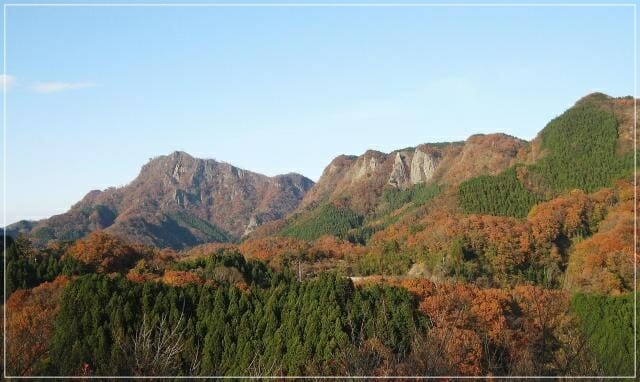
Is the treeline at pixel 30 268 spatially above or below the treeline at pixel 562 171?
below

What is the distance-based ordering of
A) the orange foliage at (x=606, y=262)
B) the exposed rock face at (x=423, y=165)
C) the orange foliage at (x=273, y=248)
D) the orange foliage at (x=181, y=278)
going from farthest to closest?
the exposed rock face at (x=423, y=165) < the orange foliage at (x=273, y=248) < the orange foliage at (x=606, y=262) < the orange foliage at (x=181, y=278)

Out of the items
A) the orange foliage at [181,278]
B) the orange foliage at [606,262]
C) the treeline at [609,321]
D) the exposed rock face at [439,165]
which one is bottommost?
the treeline at [609,321]

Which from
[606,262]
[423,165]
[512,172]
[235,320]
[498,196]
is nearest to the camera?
[235,320]

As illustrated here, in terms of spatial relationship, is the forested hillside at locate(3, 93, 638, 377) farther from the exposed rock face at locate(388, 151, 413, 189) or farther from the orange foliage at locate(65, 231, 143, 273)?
the exposed rock face at locate(388, 151, 413, 189)

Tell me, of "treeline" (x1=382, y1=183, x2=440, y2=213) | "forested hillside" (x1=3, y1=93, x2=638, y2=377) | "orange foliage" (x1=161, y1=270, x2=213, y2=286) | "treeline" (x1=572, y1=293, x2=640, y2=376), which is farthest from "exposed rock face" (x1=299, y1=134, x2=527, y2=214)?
"orange foliage" (x1=161, y1=270, x2=213, y2=286)

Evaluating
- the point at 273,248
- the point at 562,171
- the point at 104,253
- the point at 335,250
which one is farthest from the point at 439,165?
the point at 104,253

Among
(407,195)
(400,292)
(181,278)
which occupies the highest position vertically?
(407,195)

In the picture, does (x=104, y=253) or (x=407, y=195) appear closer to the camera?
(x=104, y=253)

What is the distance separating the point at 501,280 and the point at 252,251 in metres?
48.2

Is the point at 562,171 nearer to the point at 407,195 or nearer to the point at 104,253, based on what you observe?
the point at 104,253

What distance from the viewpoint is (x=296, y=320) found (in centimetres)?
3859

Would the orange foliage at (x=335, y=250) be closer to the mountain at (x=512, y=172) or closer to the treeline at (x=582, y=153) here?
the mountain at (x=512, y=172)

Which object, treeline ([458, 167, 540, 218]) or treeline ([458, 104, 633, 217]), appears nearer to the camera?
treeline ([458, 104, 633, 217])

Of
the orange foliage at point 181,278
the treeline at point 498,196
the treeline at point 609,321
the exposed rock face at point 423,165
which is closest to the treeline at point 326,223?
the exposed rock face at point 423,165
